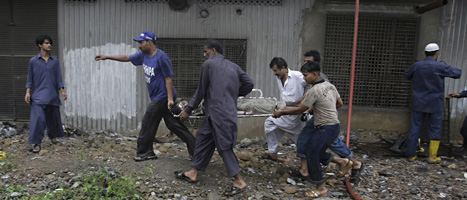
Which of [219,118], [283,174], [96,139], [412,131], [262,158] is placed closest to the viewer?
[219,118]

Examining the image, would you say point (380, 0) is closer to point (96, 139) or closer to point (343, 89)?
point (343, 89)

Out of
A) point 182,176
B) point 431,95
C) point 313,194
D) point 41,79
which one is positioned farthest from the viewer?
point 431,95

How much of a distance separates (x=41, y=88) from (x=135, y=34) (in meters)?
2.02

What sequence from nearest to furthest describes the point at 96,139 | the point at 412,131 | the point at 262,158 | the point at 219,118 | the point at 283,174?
the point at 219,118 → the point at 283,174 → the point at 262,158 → the point at 412,131 → the point at 96,139

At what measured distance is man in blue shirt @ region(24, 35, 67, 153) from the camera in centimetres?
523

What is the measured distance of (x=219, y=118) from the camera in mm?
3924

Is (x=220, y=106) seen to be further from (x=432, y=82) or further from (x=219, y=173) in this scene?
(x=432, y=82)

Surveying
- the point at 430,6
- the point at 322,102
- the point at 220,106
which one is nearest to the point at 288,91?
the point at 322,102

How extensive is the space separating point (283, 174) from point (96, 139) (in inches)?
146

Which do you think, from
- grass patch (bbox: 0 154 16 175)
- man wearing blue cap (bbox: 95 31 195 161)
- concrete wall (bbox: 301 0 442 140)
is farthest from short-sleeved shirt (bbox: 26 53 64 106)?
concrete wall (bbox: 301 0 442 140)

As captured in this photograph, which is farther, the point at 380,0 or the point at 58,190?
the point at 380,0

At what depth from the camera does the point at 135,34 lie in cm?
668

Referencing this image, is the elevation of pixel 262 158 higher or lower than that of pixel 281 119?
lower

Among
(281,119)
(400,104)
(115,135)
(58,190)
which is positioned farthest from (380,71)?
(58,190)
